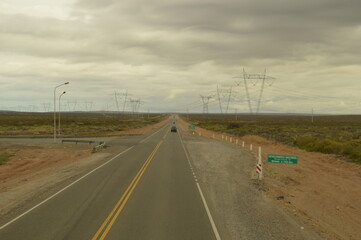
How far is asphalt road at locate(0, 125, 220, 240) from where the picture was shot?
32.3 ft

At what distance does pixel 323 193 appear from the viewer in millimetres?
19438

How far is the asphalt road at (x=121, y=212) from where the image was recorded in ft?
32.3

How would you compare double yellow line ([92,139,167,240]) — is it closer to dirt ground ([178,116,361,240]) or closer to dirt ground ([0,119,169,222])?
dirt ground ([0,119,169,222])

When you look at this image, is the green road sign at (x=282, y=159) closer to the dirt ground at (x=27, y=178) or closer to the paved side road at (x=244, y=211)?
the paved side road at (x=244, y=211)

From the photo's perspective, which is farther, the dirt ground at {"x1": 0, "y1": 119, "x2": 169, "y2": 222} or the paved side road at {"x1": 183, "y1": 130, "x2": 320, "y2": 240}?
the dirt ground at {"x1": 0, "y1": 119, "x2": 169, "y2": 222}

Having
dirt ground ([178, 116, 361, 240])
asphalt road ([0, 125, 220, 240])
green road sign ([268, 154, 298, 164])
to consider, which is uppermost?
green road sign ([268, 154, 298, 164])

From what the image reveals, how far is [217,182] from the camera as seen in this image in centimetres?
1912

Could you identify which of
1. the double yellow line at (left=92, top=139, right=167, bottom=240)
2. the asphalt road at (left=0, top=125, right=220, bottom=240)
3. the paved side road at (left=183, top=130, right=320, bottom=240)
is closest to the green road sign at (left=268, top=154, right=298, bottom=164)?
the paved side road at (left=183, top=130, right=320, bottom=240)

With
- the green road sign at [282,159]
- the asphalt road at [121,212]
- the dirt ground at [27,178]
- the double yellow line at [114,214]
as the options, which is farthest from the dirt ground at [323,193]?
the dirt ground at [27,178]

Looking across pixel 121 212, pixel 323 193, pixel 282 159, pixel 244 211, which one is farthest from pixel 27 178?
pixel 323 193

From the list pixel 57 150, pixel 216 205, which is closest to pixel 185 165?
pixel 216 205

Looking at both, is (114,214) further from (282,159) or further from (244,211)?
(282,159)

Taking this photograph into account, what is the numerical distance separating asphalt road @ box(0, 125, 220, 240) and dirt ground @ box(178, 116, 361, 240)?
417cm

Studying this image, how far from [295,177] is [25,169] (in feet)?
69.9
